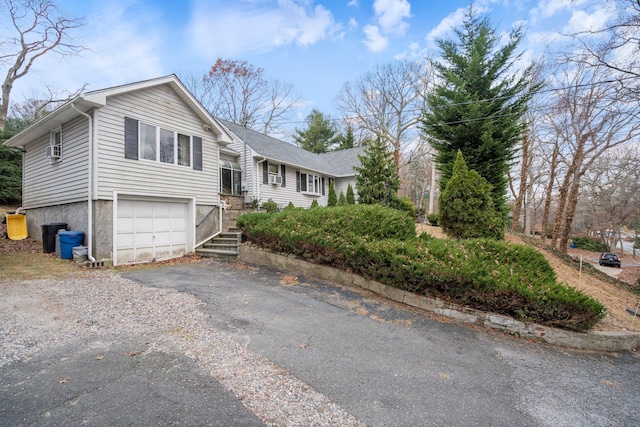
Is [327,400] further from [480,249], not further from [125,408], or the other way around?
[480,249]

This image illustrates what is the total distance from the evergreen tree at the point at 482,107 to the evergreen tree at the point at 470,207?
3514 millimetres

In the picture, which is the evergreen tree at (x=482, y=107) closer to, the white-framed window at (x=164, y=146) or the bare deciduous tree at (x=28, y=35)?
the white-framed window at (x=164, y=146)

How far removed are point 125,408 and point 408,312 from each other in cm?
417

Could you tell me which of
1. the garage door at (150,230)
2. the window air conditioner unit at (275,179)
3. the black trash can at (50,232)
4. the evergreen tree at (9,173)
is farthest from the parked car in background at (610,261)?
the evergreen tree at (9,173)

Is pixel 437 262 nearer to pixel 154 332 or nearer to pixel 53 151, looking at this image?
pixel 154 332

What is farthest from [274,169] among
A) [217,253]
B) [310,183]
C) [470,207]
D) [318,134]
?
[318,134]

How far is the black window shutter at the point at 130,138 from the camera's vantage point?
308 inches

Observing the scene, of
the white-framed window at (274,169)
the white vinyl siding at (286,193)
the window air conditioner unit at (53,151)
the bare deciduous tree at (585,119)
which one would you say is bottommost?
the white vinyl siding at (286,193)

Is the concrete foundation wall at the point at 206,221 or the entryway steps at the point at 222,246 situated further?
the concrete foundation wall at the point at 206,221

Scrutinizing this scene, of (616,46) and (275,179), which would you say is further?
(275,179)

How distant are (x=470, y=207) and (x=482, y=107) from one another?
215 inches

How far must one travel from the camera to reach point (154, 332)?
142 inches

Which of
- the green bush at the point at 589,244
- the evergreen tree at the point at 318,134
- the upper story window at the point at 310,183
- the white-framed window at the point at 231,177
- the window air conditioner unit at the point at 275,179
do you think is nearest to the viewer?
the white-framed window at the point at 231,177

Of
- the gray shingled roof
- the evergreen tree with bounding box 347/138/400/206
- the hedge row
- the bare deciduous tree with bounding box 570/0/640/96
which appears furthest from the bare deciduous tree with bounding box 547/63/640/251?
the gray shingled roof
